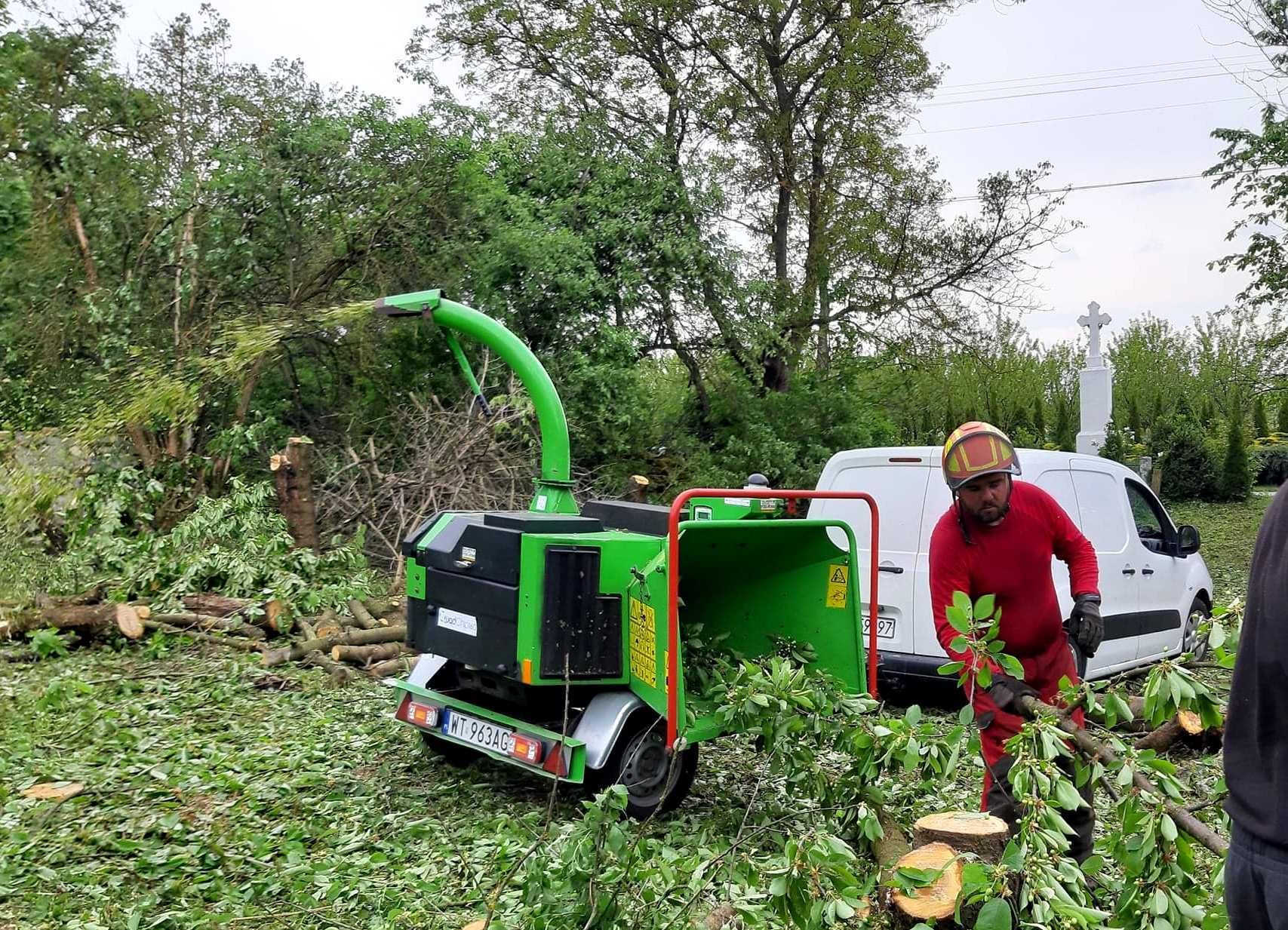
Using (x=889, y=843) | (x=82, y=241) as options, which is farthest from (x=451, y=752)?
(x=82, y=241)

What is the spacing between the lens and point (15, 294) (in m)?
11.9

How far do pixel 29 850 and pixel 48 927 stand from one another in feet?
2.60

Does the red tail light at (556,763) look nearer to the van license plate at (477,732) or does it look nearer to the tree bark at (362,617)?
the van license plate at (477,732)

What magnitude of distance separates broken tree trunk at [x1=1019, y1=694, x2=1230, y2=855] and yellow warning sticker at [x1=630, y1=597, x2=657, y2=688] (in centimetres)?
164

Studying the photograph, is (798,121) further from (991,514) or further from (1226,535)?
(991,514)

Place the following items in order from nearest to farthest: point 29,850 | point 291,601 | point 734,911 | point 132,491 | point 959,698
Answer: point 734,911, point 29,850, point 959,698, point 291,601, point 132,491

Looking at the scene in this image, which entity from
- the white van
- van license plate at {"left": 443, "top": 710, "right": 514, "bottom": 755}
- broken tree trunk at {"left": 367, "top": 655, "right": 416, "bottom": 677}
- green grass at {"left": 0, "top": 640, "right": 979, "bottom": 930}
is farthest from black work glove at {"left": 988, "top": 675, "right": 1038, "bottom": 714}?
broken tree trunk at {"left": 367, "top": 655, "right": 416, "bottom": 677}

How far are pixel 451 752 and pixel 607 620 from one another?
1504 millimetres

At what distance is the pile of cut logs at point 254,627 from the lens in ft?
26.2

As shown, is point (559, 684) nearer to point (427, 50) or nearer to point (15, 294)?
point (15, 294)

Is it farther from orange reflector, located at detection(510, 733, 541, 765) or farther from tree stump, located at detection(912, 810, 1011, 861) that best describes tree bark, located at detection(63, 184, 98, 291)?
tree stump, located at detection(912, 810, 1011, 861)

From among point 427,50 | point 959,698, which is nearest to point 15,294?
point 427,50

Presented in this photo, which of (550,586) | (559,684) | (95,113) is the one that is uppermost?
(95,113)

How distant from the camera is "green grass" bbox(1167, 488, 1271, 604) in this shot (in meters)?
13.3
